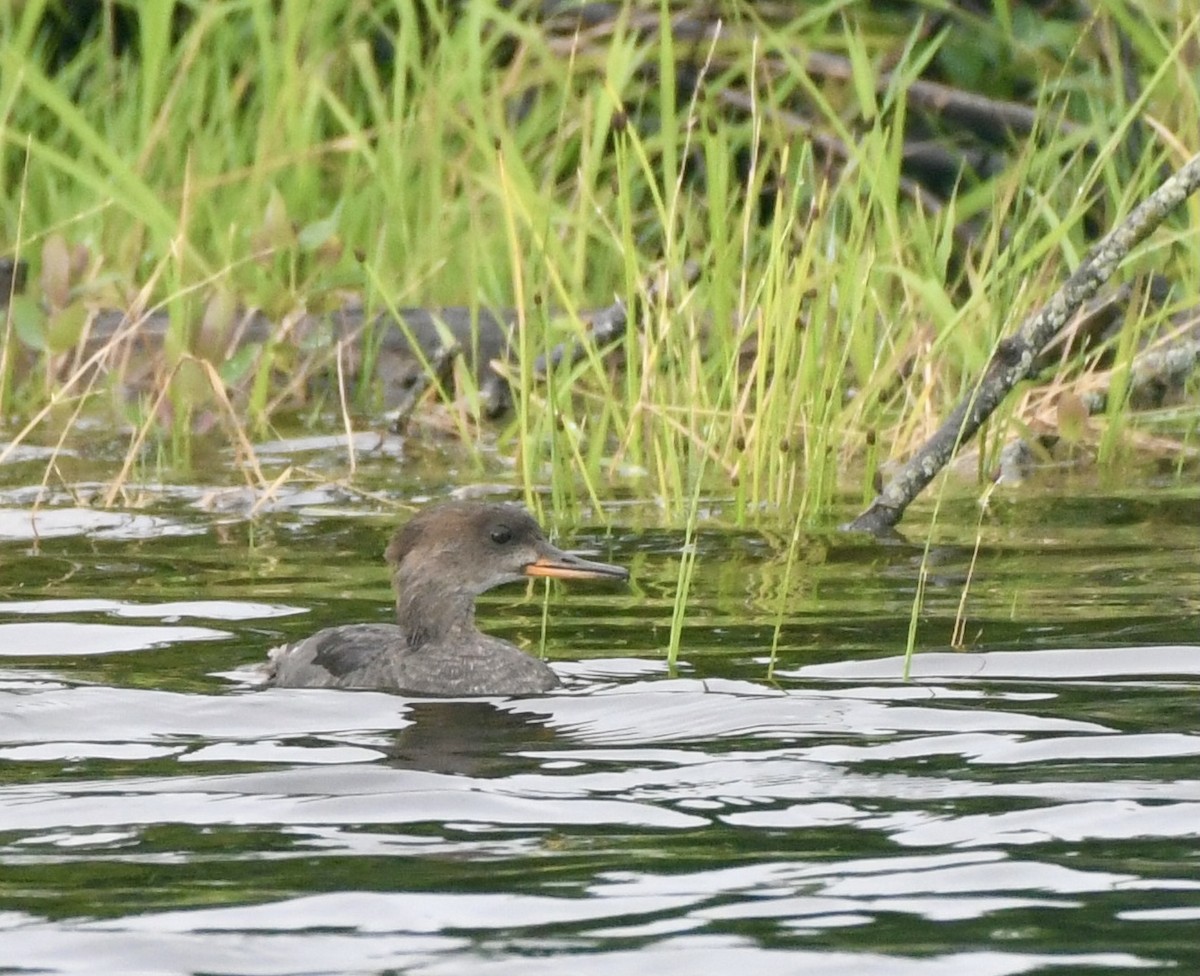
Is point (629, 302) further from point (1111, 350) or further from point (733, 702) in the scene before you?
point (1111, 350)

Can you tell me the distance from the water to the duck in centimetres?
9

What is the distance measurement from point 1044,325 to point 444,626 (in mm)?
1848

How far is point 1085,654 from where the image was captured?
17.9 feet

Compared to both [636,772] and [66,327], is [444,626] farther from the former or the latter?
[66,327]

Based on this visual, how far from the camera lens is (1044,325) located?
255 inches

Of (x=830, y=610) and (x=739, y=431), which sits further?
(x=739, y=431)

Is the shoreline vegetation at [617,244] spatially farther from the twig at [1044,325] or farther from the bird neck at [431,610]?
the bird neck at [431,610]

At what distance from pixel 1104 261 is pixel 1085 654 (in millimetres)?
1396

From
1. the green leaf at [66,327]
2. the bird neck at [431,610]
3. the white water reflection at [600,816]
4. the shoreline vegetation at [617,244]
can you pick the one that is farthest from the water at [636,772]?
the green leaf at [66,327]

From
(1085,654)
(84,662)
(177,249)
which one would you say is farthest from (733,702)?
(177,249)

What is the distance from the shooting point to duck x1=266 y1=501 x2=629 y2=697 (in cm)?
541

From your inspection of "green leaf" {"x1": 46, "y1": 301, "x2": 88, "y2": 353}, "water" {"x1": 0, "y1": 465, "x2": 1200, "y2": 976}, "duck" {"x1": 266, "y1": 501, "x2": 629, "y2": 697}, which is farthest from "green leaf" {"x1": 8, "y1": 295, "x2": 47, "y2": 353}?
"duck" {"x1": 266, "y1": 501, "x2": 629, "y2": 697}

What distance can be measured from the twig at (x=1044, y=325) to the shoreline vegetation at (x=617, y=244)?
0.02m

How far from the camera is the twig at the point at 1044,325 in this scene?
6.38 metres
